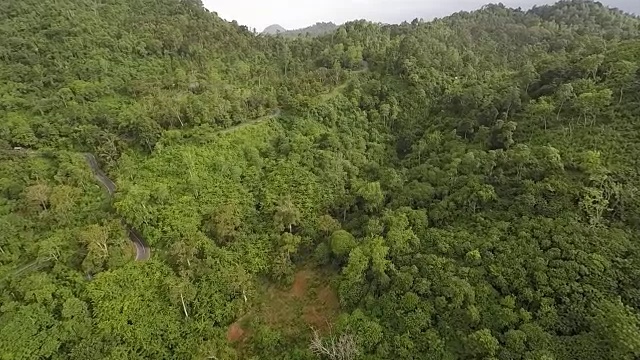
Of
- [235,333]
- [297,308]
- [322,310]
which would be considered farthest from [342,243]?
[235,333]

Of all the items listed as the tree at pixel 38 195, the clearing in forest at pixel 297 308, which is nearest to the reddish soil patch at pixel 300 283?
the clearing in forest at pixel 297 308

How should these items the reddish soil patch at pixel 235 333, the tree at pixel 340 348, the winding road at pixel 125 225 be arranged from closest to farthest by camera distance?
1. the tree at pixel 340 348
2. the reddish soil patch at pixel 235 333
3. the winding road at pixel 125 225

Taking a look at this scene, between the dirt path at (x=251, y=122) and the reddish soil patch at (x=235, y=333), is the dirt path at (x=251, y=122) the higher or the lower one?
the higher one

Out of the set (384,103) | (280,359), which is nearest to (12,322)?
(280,359)

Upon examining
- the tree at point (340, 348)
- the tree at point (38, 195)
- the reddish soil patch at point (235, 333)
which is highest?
the tree at point (38, 195)

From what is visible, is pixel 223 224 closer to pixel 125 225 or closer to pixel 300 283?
pixel 125 225

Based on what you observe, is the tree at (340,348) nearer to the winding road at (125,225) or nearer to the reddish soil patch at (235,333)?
the reddish soil patch at (235,333)
